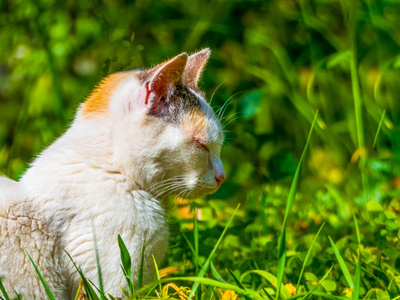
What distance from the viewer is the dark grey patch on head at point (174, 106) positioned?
1.55 meters

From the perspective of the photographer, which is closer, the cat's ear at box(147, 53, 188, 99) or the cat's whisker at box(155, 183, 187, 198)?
the cat's ear at box(147, 53, 188, 99)

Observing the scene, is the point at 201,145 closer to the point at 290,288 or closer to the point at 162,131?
the point at 162,131

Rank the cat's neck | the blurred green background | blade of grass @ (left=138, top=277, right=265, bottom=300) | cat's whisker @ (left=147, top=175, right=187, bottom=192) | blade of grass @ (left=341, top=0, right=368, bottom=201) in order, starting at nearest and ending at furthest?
blade of grass @ (left=138, top=277, right=265, bottom=300), the cat's neck, cat's whisker @ (left=147, top=175, right=187, bottom=192), the blurred green background, blade of grass @ (left=341, top=0, right=368, bottom=201)

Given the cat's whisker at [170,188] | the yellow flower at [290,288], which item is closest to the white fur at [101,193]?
the cat's whisker at [170,188]

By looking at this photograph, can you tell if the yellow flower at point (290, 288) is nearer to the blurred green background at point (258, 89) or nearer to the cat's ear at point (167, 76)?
the blurred green background at point (258, 89)

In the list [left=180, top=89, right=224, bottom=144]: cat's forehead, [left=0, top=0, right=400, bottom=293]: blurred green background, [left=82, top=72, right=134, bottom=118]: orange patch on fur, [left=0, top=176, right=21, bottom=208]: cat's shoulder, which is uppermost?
[left=82, top=72, right=134, bottom=118]: orange patch on fur

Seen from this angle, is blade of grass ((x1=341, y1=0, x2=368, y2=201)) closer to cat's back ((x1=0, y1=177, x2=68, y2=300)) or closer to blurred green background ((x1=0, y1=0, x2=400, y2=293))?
blurred green background ((x1=0, y1=0, x2=400, y2=293))

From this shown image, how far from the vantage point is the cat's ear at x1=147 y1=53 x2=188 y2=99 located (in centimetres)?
147

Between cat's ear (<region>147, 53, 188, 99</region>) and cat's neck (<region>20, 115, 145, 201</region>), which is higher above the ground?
cat's ear (<region>147, 53, 188, 99</region>)

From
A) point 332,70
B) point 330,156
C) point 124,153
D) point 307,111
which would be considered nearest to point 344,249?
point 124,153

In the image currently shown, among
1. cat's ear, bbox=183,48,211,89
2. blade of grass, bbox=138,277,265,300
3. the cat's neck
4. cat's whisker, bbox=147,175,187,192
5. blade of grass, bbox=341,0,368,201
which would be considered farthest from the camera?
blade of grass, bbox=341,0,368,201

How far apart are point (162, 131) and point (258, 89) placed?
4.30ft

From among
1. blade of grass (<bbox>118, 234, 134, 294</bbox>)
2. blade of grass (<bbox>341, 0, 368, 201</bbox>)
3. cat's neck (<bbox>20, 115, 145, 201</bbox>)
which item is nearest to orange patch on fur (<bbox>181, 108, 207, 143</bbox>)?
cat's neck (<bbox>20, 115, 145, 201</bbox>)

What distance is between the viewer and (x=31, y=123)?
3.19 metres
